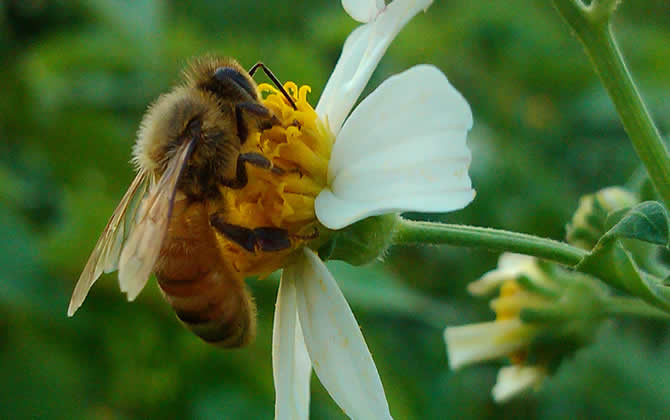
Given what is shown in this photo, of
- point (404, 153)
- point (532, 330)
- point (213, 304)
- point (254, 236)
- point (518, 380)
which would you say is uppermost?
point (404, 153)

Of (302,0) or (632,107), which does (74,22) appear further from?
(632,107)

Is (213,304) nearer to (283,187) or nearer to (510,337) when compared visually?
(283,187)

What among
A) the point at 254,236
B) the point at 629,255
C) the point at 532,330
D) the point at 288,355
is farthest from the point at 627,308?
the point at 254,236

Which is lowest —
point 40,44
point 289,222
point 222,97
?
point 40,44

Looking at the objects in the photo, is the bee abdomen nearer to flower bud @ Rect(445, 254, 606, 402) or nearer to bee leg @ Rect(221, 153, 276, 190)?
bee leg @ Rect(221, 153, 276, 190)

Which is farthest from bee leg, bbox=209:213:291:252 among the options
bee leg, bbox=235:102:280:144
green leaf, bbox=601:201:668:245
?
green leaf, bbox=601:201:668:245

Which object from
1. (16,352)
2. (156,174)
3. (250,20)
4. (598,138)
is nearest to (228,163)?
(156,174)
